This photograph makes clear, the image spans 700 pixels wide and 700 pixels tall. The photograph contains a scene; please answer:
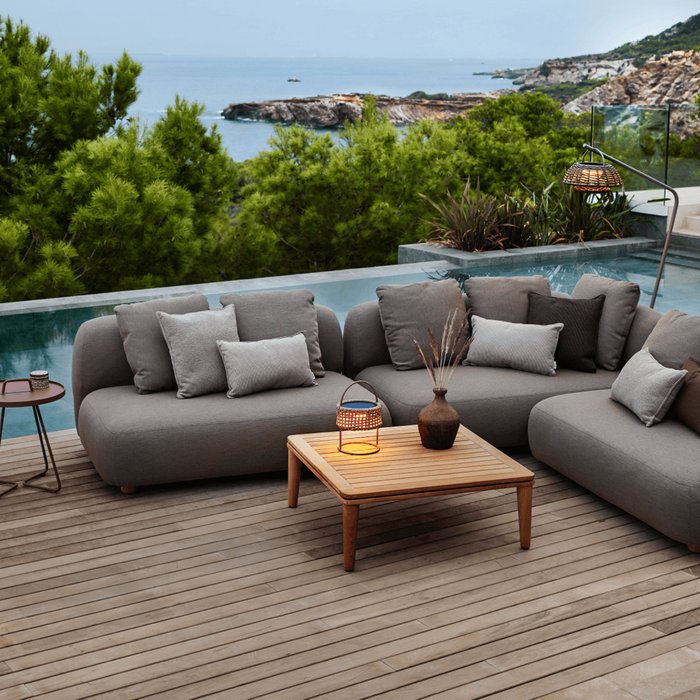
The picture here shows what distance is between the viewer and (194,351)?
413cm

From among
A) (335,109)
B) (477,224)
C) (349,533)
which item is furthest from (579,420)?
(335,109)

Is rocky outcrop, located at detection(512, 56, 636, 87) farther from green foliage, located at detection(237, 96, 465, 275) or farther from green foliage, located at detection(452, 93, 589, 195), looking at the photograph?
green foliage, located at detection(237, 96, 465, 275)

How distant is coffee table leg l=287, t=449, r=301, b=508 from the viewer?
3688 mm

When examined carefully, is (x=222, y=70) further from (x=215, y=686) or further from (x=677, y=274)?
(x=215, y=686)

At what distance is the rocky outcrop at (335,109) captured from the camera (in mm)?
26422

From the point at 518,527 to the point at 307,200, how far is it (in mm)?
8780

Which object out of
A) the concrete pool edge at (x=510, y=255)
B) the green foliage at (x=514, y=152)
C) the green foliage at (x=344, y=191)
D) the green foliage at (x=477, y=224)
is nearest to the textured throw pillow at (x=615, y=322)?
the concrete pool edge at (x=510, y=255)

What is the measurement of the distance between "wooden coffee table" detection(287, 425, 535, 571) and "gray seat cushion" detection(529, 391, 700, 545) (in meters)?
0.47

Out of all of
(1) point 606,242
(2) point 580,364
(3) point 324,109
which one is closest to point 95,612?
(2) point 580,364

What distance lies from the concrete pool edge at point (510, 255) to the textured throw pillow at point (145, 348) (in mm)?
3528

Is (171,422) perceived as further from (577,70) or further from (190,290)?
(577,70)

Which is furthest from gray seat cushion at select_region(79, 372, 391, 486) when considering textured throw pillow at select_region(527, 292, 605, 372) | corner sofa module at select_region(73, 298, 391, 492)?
textured throw pillow at select_region(527, 292, 605, 372)

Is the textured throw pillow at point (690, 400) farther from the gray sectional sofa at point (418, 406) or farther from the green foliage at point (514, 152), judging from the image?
the green foliage at point (514, 152)

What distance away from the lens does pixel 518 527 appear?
360 centimetres
